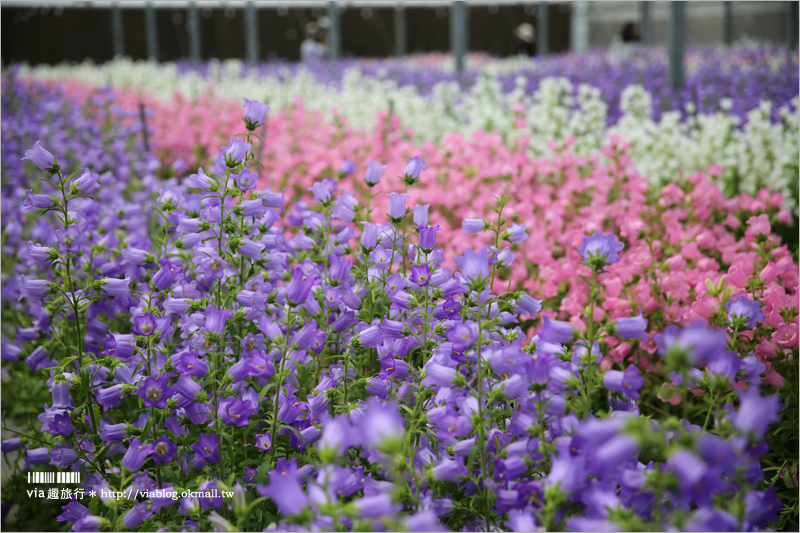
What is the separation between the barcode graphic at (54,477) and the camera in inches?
55.2

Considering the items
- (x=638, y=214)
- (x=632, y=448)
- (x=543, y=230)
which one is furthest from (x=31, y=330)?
(x=638, y=214)

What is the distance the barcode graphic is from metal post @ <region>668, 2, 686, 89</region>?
17.2 ft

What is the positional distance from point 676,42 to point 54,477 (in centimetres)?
551

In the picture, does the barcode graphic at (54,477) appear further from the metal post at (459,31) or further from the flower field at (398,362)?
the metal post at (459,31)

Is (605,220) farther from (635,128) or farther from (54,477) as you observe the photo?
(54,477)

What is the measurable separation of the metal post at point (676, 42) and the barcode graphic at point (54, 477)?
5.25 m

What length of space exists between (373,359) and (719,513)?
85 centimetres

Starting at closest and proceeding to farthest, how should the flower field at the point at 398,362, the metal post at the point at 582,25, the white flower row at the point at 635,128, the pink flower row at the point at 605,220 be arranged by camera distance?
the flower field at the point at 398,362, the pink flower row at the point at 605,220, the white flower row at the point at 635,128, the metal post at the point at 582,25

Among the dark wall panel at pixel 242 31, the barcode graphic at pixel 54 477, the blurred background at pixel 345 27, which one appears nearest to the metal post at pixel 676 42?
the barcode graphic at pixel 54 477

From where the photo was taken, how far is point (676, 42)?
208 inches

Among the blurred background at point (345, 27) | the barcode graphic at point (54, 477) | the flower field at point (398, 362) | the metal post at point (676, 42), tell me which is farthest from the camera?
the blurred background at point (345, 27)

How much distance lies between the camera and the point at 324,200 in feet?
5.57

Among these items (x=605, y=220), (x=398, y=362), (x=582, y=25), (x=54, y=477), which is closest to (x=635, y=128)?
(x=605, y=220)

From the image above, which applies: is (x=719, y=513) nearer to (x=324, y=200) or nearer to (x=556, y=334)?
(x=556, y=334)
